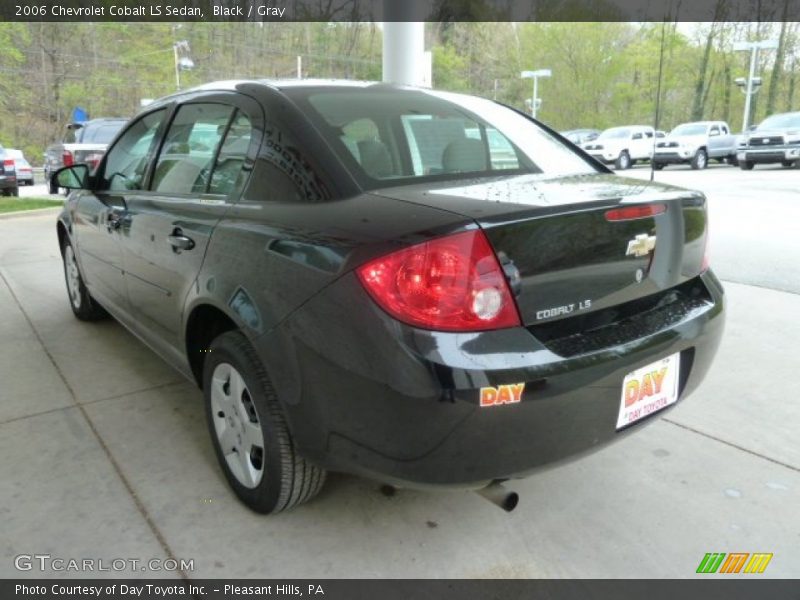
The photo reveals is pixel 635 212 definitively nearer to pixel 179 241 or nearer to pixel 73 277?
pixel 179 241

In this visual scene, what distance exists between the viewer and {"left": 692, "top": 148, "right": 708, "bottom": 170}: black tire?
23.3 meters

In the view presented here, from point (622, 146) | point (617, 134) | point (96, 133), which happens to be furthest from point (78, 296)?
point (617, 134)

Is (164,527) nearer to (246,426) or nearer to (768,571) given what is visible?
(246,426)

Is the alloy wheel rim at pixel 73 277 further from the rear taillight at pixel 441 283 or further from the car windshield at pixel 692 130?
the car windshield at pixel 692 130

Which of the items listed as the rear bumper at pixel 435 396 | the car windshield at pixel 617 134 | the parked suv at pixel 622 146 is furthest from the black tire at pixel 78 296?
the car windshield at pixel 617 134

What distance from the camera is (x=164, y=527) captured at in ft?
7.58

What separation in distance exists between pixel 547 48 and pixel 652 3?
152 ft

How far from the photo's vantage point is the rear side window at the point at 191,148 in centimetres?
266

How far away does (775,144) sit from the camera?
19.3 m

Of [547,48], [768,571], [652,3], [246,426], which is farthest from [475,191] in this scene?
[547,48]

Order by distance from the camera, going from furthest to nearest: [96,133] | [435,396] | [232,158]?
1. [96,133]
2. [232,158]
3. [435,396]

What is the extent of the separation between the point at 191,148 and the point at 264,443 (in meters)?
1.44

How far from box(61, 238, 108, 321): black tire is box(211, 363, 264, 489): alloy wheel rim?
246cm

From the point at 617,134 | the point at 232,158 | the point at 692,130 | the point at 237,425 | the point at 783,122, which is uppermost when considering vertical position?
the point at 783,122
